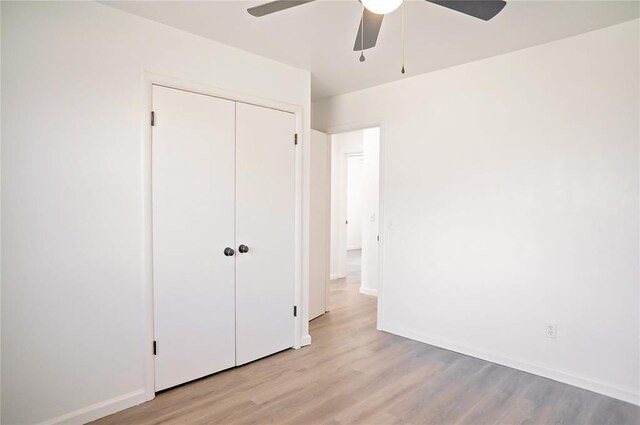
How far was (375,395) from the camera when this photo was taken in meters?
2.53

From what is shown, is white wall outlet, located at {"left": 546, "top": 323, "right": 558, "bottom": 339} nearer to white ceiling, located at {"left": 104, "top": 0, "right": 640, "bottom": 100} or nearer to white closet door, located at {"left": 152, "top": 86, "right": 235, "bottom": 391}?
white ceiling, located at {"left": 104, "top": 0, "right": 640, "bottom": 100}

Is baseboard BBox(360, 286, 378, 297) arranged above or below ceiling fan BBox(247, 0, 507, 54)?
below

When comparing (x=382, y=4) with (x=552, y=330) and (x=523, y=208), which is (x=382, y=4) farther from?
(x=552, y=330)

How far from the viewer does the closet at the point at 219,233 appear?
2.55m

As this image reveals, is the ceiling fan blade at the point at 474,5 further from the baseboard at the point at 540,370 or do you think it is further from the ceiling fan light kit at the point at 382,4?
the baseboard at the point at 540,370

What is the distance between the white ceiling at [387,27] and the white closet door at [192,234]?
0.50m

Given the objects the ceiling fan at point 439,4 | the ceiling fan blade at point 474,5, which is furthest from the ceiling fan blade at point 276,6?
the ceiling fan blade at point 474,5

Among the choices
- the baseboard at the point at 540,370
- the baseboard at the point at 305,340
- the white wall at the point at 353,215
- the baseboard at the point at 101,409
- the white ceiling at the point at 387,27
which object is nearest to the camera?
the baseboard at the point at 101,409

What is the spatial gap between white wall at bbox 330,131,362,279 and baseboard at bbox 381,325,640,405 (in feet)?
8.90

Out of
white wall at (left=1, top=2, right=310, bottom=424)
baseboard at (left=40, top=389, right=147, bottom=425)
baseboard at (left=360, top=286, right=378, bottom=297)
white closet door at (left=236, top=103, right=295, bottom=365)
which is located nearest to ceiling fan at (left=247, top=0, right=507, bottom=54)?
white wall at (left=1, top=2, right=310, bottom=424)

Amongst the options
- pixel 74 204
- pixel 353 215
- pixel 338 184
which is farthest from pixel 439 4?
pixel 353 215

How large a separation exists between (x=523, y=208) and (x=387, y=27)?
170cm

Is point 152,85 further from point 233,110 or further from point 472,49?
point 472,49

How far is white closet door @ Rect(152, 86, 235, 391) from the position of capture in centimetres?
253
